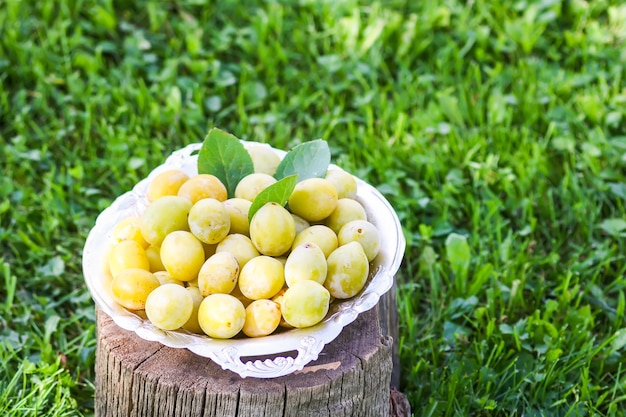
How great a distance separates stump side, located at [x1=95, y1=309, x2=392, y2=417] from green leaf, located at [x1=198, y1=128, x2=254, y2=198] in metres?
0.39

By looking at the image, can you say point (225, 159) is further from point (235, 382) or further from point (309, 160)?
point (235, 382)

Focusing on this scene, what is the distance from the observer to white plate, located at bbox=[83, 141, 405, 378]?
4.66 feet

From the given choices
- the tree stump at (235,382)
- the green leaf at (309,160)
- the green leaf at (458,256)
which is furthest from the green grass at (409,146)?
the green leaf at (309,160)

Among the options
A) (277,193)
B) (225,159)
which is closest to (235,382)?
(277,193)

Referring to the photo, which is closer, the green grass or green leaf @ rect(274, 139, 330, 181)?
green leaf @ rect(274, 139, 330, 181)

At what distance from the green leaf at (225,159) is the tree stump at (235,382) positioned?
0.39 metres

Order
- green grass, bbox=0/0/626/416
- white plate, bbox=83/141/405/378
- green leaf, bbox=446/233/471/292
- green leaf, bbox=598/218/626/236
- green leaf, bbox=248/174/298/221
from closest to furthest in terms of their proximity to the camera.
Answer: white plate, bbox=83/141/405/378
green leaf, bbox=248/174/298/221
green grass, bbox=0/0/626/416
green leaf, bbox=446/233/471/292
green leaf, bbox=598/218/626/236

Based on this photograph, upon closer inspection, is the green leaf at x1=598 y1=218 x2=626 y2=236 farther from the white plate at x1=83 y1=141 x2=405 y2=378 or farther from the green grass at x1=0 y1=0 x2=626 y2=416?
the white plate at x1=83 y1=141 x2=405 y2=378

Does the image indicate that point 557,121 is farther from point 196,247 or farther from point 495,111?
point 196,247

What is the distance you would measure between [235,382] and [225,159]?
1.67 feet

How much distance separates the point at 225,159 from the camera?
5.67 ft

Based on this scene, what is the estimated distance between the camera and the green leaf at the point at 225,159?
1.71 meters

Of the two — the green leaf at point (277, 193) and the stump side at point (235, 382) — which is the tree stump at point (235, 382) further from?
the green leaf at point (277, 193)

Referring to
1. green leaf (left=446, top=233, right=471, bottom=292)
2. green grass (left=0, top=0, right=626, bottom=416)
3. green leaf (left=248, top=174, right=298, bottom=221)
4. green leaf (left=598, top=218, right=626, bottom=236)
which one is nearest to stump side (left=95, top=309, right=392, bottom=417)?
green leaf (left=248, top=174, right=298, bottom=221)
